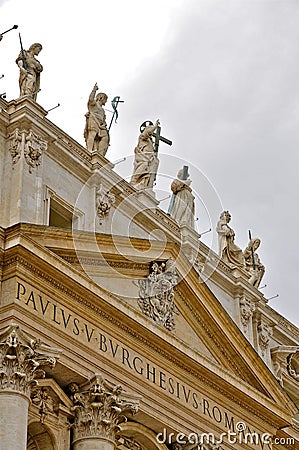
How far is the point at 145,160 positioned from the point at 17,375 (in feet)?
Result: 35.9

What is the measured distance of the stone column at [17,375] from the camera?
71.8 ft

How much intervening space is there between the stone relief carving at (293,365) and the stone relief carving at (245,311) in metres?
2.65

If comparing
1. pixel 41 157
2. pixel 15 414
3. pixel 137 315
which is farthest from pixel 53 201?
pixel 15 414

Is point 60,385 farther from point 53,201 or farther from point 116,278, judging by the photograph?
point 53,201

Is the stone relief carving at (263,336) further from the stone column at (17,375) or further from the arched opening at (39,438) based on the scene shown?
the stone column at (17,375)

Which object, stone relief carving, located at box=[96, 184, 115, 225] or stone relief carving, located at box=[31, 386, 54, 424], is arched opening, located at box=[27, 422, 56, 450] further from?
stone relief carving, located at box=[96, 184, 115, 225]

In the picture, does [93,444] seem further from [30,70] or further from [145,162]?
[145,162]

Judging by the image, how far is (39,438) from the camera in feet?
80.9

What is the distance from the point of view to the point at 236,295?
3381 centimetres

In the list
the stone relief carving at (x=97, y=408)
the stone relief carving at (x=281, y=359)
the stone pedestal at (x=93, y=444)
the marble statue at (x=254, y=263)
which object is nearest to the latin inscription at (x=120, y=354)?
the stone relief carving at (x=97, y=408)

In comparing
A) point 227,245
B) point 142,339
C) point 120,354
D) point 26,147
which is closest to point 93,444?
point 120,354

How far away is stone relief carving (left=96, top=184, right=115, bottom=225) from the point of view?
95.1 ft

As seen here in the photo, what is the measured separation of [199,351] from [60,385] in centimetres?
522

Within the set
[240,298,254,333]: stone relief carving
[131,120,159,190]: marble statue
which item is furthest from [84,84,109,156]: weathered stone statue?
[240,298,254,333]: stone relief carving
